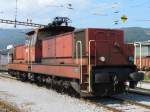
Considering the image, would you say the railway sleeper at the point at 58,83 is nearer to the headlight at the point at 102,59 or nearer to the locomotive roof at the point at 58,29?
the headlight at the point at 102,59

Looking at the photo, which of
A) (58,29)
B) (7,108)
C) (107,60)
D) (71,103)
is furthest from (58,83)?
(7,108)

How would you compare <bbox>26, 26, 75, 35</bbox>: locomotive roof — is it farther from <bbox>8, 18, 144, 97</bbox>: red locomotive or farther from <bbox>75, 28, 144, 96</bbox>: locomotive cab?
<bbox>75, 28, 144, 96</bbox>: locomotive cab

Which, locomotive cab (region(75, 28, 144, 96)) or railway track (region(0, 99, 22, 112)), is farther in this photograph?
locomotive cab (region(75, 28, 144, 96))

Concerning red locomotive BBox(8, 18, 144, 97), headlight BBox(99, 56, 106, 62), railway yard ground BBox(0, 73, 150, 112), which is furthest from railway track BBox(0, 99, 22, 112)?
headlight BBox(99, 56, 106, 62)

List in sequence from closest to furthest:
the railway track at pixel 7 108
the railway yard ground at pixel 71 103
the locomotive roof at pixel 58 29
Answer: the railway track at pixel 7 108
the railway yard ground at pixel 71 103
the locomotive roof at pixel 58 29

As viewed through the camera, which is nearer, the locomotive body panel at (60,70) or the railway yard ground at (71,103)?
the railway yard ground at (71,103)

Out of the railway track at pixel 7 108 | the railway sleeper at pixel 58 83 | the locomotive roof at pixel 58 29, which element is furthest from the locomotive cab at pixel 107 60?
the locomotive roof at pixel 58 29

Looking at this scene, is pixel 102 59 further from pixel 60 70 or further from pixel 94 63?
pixel 60 70

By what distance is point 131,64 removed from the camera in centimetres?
1566

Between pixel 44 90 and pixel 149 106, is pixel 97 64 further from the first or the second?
pixel 44 90

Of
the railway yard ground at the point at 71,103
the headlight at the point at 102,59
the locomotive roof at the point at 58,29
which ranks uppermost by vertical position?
the locomotive roof at the point at 58,29

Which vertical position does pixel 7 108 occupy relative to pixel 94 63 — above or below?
below

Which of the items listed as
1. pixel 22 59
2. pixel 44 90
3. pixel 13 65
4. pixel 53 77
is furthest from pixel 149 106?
pixel 13 65

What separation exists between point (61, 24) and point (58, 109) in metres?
9.44
